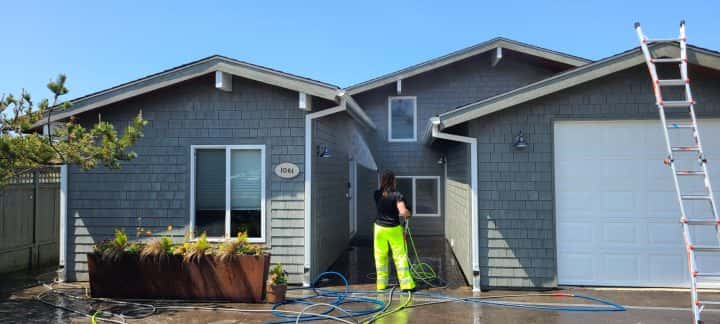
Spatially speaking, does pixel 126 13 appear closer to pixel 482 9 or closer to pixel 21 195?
pixel 21 195

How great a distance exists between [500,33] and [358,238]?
6281mm

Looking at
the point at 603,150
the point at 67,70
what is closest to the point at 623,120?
the point at 603,150

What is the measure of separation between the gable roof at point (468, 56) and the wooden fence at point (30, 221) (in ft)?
21.6

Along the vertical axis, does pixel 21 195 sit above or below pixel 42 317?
above

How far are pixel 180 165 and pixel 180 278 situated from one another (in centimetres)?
173

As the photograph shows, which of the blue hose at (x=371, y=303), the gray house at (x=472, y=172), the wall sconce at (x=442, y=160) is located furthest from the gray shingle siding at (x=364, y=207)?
the blue hose at (x=371, y=303)

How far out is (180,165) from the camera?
6371 mm

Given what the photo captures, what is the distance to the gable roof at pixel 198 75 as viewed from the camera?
6.01 metres

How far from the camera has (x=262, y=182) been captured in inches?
247

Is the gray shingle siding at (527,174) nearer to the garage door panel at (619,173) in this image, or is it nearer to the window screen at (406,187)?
the garage door panel at (619,173)

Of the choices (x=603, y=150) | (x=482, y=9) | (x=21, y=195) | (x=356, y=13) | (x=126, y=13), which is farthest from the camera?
(x=356, y=13)

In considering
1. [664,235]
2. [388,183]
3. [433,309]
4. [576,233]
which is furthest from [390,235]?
[664,235]

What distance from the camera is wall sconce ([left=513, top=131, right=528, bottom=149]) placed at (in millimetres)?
5809

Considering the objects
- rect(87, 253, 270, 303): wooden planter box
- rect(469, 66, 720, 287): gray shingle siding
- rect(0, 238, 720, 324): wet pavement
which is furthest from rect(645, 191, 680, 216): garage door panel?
rect(87, 253, 270, 303): wooden planter box
